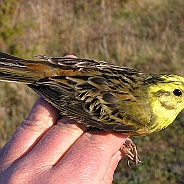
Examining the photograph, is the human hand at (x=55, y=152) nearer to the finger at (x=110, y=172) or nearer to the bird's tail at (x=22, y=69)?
the finger at (x=110, y=172)

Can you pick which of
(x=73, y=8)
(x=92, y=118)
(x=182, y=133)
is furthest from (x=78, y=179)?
(x=73, y=8)

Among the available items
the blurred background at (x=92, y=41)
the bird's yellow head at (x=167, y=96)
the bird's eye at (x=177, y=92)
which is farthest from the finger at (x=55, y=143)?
the blurred background at (x=92, y=41)

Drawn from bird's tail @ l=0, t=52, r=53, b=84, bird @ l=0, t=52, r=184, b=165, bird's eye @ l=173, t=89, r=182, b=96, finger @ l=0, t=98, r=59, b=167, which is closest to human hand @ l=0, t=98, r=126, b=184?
finger @ l=0, t=98, r=59, b=167

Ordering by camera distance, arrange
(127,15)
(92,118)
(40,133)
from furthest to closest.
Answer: (127,15) < (92,118) < (40,133)

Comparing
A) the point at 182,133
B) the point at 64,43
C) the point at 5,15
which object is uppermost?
the point at 5,15

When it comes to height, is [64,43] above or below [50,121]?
below

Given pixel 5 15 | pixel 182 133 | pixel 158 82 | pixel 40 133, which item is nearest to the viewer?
pixel 40 133

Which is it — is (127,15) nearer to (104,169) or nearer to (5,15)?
(5,15)
